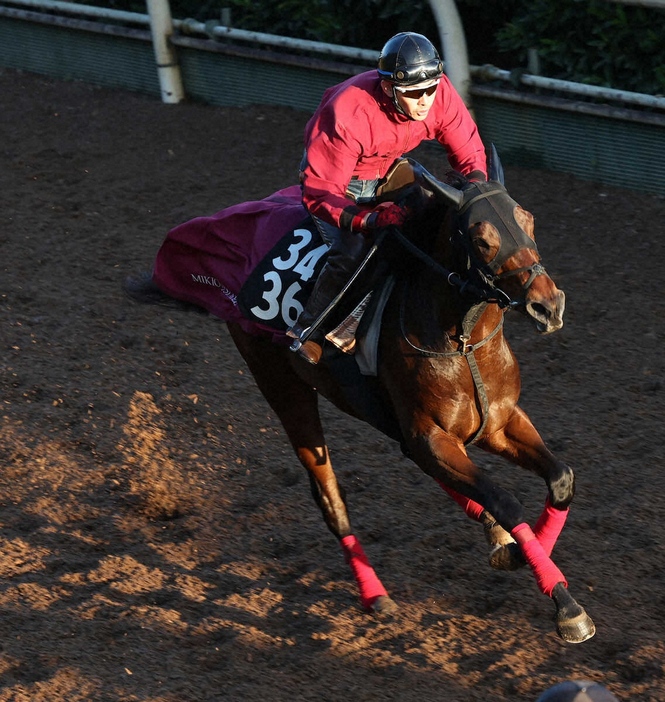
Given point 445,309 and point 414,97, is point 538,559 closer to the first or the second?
point 445,309

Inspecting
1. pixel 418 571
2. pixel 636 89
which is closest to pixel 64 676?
pixel 418 571

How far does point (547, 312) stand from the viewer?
3.49m

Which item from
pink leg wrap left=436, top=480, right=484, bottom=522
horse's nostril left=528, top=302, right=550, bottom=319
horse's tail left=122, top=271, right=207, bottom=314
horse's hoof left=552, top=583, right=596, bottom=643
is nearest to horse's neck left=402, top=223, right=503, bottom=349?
horse's nostril left=528, top=302, right=550, bottom=319

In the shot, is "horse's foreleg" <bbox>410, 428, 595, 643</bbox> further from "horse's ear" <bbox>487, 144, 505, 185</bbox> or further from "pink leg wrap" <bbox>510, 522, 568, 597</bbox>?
"horse's ear" <bbox>487, 144, 505, 185</bbox>

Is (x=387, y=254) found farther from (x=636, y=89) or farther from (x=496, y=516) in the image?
(x=636, y=89)

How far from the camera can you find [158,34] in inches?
417

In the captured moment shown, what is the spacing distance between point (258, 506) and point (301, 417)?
696 mm

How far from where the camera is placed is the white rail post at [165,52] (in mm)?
10500

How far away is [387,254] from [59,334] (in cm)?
346

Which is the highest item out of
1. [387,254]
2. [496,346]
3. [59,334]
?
[387,254]

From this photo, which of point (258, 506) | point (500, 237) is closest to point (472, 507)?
point (500, 237)

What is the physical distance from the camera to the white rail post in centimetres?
1050

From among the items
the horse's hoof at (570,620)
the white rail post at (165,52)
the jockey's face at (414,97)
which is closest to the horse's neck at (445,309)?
the jockey's face at (414,97)

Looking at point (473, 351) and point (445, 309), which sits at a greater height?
point (445, 309)
